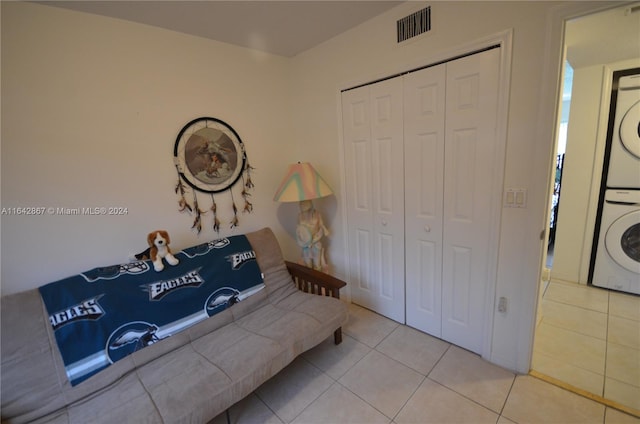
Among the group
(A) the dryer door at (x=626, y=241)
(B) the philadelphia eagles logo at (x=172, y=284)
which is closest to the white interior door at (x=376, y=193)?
(B) the philadelphia eagles logo at (x=172, y=284)

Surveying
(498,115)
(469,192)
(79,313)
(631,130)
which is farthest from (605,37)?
(79,313)

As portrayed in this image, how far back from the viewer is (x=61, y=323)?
136 centimetres

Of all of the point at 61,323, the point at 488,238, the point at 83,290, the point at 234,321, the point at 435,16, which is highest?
the point at 435,16

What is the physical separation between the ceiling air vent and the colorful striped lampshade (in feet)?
3.79

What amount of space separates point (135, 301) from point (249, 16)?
196 cm

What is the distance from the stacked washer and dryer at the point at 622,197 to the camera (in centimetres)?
235

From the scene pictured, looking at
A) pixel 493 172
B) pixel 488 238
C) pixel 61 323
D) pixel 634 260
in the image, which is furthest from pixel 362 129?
pixel 634 260

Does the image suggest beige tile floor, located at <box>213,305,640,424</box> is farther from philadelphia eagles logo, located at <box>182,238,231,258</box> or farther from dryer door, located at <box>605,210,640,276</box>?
dryer door, located at <box>605,210,640,276</box>

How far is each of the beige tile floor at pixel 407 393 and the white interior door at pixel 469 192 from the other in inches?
10.6

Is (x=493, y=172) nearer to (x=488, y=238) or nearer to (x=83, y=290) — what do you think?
(x=488, y=238)

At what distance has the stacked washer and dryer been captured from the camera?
2.35m

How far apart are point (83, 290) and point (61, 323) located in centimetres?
18

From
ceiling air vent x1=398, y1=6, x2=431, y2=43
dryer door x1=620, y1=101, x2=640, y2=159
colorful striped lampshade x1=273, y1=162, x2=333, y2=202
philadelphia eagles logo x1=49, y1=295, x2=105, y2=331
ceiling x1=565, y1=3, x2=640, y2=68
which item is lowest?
philadelphia eagles logo x1=49, y1=295, x2=105, y2=331

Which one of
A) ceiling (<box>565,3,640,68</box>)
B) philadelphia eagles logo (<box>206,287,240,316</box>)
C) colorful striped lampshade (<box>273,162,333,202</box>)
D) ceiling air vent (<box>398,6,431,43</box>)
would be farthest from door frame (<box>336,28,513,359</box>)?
philadelphia eagles logo (<box>206,287,240,316</box>)
